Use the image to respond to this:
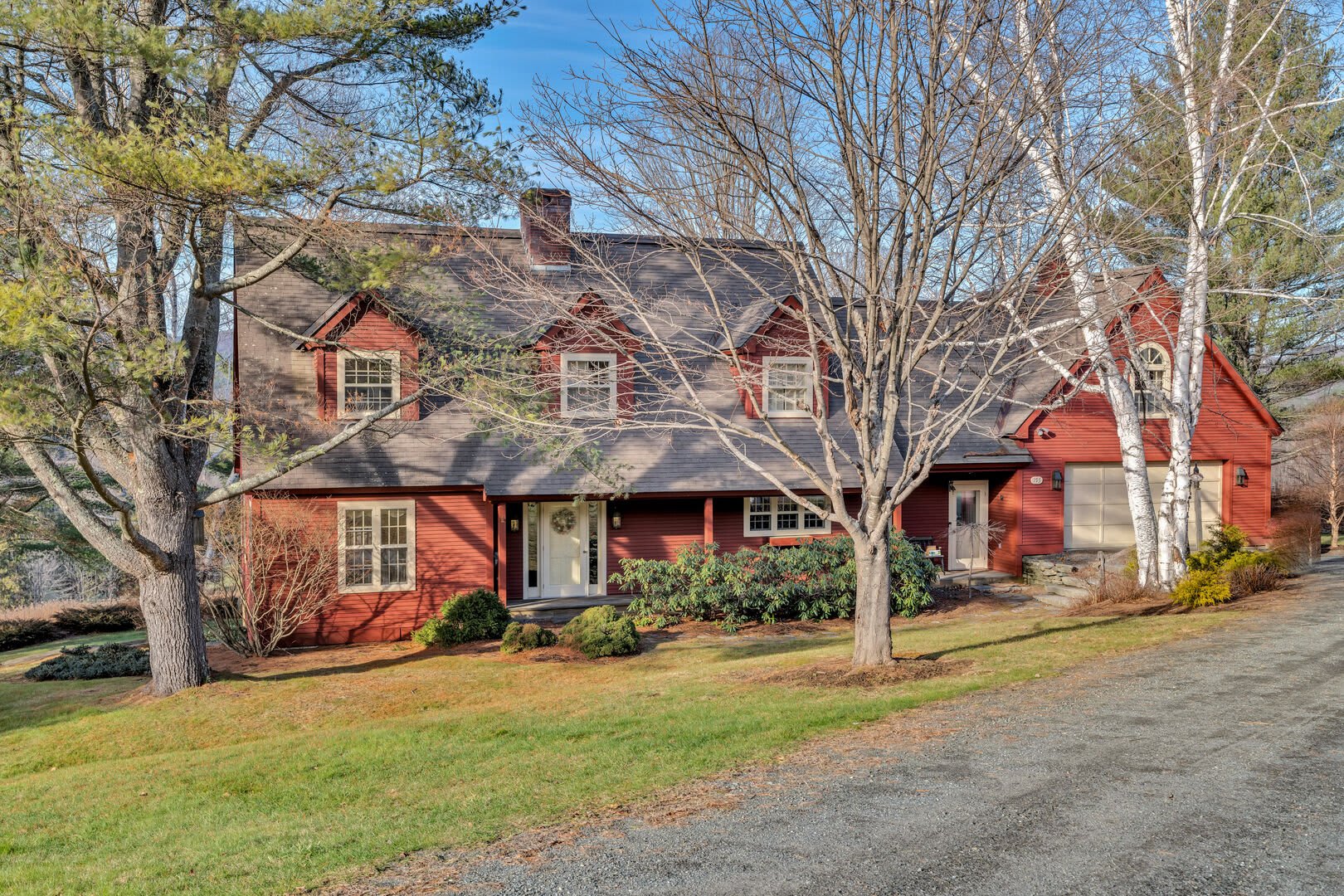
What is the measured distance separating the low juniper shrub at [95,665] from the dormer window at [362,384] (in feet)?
17.1

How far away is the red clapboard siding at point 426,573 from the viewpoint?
15.6 meters

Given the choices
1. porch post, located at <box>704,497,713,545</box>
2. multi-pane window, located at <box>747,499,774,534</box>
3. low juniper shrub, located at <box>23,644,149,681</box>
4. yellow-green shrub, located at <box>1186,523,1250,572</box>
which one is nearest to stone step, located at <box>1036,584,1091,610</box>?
yellow-green shrub, located at <box>1186,523,1250,572</box>

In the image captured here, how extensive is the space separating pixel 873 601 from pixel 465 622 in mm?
7590

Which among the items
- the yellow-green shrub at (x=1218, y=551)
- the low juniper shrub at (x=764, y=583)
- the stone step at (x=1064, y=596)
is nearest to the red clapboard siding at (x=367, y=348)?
the low juniper shrub at (x=764, y=583)

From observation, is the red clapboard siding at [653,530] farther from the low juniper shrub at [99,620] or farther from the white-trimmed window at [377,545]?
the low juniper shrub at [99,620]

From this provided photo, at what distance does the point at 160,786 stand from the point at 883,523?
24.6ft

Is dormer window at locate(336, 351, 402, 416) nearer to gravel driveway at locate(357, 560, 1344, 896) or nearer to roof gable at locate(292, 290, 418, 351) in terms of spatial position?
roof gable at locate(292, 290, 418, 351)

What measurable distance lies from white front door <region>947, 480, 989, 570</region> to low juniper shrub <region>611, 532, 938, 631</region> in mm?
3523

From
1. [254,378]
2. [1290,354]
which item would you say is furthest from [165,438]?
[1290,354]

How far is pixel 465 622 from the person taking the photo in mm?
14938

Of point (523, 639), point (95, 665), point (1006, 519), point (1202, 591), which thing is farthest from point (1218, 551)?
point (95, 665)

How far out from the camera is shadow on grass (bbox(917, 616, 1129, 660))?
11.5 metres

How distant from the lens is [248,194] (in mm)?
9602

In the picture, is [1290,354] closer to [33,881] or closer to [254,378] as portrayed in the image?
[254,378]
